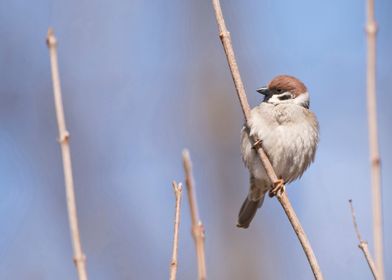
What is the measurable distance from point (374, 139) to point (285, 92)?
2.15 metres

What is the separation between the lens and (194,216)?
3.49 feet

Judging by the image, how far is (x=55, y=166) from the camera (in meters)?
5.16

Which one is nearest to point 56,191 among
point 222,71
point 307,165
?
point 222,71

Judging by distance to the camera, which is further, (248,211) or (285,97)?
(248,211)

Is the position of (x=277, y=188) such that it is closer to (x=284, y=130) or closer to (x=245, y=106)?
(x=245, y=106)

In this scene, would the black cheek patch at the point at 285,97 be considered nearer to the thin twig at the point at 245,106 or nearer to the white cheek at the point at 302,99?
the white cheek at the point at 302,99

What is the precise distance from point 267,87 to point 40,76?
8.10 feet

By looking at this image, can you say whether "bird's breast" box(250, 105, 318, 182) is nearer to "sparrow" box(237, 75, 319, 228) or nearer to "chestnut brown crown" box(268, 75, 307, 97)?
"sparrow" box(237, 75, 319, 228)

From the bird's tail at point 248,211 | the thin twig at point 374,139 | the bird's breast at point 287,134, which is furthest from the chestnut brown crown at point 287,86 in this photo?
the thin twig at point 374,139

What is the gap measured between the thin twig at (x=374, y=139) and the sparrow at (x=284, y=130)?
179 centimetres

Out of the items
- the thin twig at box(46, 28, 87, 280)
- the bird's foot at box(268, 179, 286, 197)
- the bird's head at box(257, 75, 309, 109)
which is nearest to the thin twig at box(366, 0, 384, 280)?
the thin twig at box(46, 28, 87, 280)

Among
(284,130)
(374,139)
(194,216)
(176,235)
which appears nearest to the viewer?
(194,216)

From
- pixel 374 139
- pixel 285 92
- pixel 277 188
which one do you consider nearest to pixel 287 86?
pixel 285 92

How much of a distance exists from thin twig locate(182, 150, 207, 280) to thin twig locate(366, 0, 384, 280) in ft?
1.01
